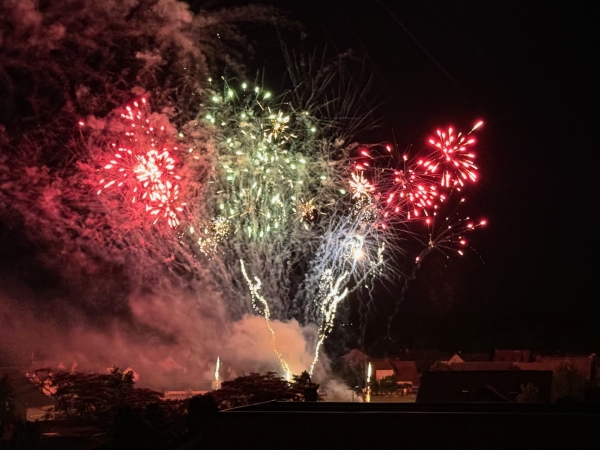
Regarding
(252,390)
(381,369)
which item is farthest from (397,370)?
(252,390)

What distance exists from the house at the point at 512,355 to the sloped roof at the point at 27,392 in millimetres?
33214

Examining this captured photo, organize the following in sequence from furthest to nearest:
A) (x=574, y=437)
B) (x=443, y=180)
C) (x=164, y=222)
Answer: (x=164, y=222) → (x=443, y=180) → (x=574, y=437)

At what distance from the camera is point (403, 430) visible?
15.0 m

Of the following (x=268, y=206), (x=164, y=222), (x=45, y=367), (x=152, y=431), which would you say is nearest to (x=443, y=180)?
(x=268, y=206)

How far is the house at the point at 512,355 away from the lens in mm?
56844

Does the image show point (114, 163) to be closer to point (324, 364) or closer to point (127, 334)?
point (127, 334)

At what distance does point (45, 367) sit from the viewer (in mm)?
38844

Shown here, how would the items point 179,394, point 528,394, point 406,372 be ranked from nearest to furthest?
point 528,394 < point 179,394 < point 406,372

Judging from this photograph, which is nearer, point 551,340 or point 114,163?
point 114,163

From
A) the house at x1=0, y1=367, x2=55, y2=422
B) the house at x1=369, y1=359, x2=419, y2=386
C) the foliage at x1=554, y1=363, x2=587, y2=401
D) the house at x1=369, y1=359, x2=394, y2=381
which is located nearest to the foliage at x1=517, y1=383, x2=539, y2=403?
the foliage at x1=554, y1=363, x2=587, y2=401

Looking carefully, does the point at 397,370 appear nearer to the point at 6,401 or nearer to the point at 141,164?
the point at 6,401

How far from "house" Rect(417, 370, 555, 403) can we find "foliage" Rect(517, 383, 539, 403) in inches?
6.4

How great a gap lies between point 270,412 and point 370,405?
4.03 metres

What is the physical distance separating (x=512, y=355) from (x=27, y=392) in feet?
117
